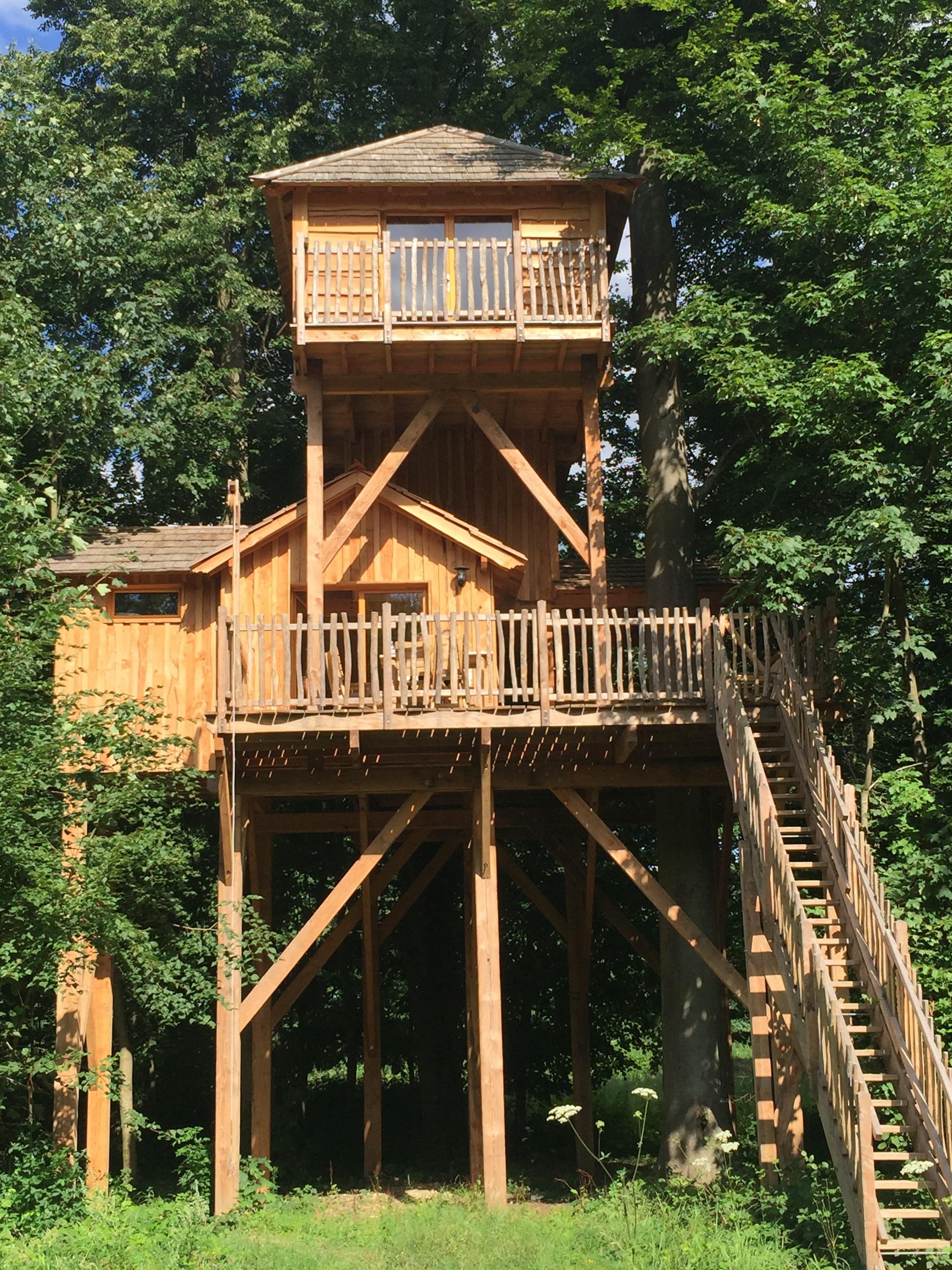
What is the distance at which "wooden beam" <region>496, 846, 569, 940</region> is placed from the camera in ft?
72.4

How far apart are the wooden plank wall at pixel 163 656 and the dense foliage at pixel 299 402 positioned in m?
0.94

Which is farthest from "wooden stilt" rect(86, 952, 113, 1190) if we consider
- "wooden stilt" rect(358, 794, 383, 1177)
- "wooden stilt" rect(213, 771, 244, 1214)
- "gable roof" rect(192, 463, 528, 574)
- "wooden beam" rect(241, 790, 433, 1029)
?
"gable roof" rect(192, 463, 528, 574)

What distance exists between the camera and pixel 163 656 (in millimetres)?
19281

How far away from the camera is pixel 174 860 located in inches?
648

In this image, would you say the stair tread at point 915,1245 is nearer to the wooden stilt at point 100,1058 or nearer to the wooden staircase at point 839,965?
the wooden staircase at point 839,965

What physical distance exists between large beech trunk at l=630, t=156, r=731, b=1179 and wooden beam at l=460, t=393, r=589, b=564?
1.78 metres

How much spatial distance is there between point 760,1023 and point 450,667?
5.28 meters

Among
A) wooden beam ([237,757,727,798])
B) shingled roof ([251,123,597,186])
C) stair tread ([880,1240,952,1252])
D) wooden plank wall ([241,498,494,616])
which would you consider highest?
shingled roof ([251,123,597,186])

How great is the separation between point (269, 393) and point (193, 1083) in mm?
13776

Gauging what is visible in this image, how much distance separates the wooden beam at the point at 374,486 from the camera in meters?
18.8

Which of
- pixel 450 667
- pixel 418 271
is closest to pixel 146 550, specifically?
pixel 418 271

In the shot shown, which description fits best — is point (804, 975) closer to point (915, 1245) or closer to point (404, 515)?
point (915, 1245)

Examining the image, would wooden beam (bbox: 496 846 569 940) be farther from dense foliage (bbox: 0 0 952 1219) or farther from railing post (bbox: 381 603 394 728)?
railing post (bbox: 381 603 394 728)

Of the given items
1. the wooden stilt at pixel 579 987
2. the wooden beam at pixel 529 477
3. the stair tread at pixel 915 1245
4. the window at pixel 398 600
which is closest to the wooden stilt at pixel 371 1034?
the wooden stilt at pixel 579 987
